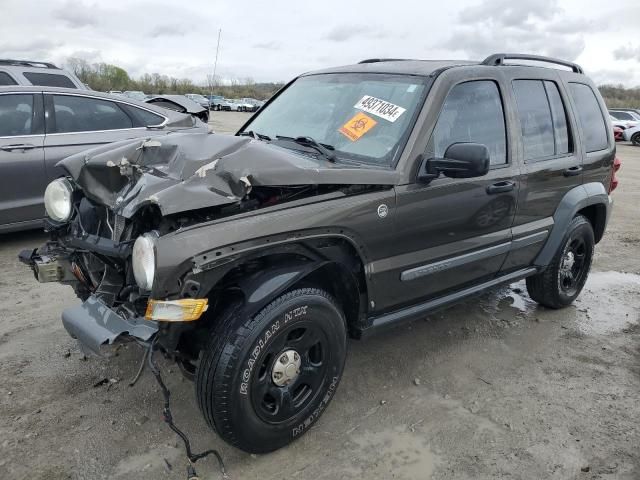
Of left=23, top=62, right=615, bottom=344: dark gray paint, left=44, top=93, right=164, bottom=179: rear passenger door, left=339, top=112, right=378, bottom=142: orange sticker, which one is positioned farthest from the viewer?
left=44, top=93, right=164, bottom=179: rear passenger door

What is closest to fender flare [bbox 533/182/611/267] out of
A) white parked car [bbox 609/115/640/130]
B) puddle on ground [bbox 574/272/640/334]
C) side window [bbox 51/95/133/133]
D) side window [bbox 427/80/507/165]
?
puddle on ground [bbox 574/272/640/334]

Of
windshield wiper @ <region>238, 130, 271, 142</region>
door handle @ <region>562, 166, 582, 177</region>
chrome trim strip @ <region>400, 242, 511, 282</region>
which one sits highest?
door handle @ <region>562, 166, 582, 177</region>

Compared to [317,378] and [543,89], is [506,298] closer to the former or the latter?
[543,89]

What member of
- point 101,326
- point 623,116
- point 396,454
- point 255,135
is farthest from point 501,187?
point 623,116

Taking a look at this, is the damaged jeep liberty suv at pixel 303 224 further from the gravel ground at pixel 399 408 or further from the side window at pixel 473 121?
the gravel ground at pixel 399 408

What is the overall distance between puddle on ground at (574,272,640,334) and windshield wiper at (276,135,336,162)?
2626mm

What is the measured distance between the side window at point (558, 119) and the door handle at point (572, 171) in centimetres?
13

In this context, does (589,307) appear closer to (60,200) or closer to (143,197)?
(143,197)

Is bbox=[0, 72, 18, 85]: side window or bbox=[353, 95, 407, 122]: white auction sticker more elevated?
bbox=[353, 95, 407, 122]: white auction sticker

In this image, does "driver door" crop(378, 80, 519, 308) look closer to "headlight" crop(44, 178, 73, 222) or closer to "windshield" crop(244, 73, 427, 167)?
"windshield" crop(244, 73, 427, 167)

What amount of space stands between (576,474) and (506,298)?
2386 millimetres

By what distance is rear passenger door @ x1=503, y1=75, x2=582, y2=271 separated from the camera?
381cm

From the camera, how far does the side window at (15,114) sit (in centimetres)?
543

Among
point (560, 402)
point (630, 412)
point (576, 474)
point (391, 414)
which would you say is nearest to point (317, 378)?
point (391, 414)
